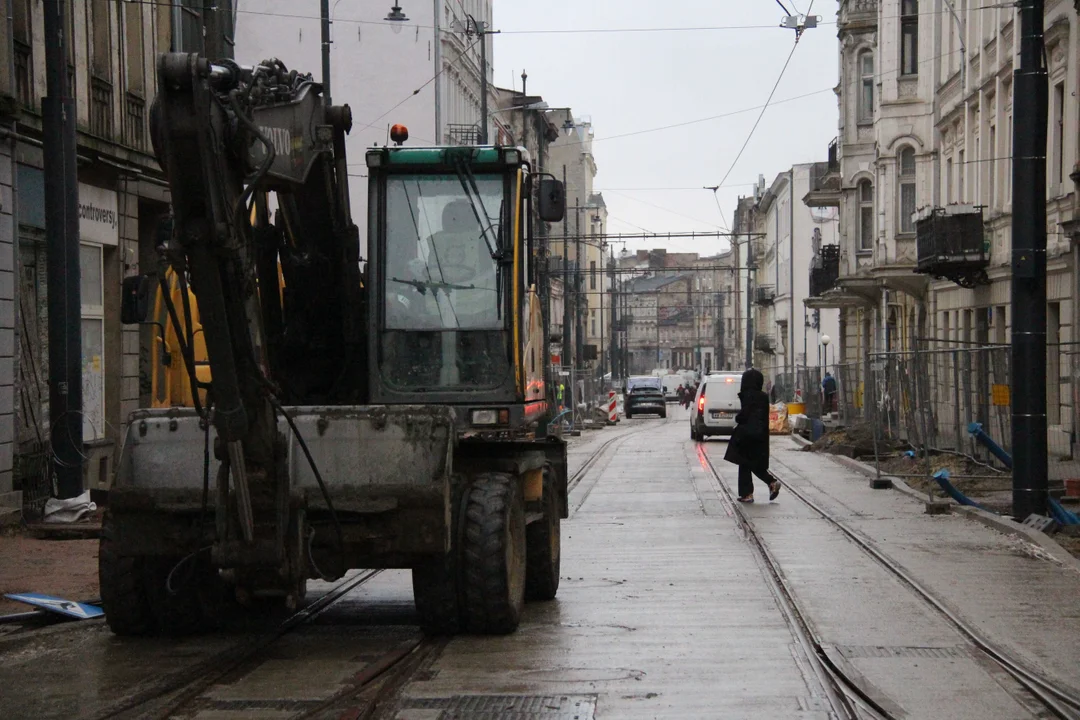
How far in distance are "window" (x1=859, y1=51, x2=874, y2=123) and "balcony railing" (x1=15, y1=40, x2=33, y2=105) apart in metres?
35.8

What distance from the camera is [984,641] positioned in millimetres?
9516

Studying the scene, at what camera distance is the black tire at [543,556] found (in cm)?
1131

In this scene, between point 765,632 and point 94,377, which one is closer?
point 765,632

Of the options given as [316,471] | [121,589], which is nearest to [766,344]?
[121,589]

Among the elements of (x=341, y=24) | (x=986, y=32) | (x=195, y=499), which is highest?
(x=341, y=24)

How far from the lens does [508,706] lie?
7.69 metres

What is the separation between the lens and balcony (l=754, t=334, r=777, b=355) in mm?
96713

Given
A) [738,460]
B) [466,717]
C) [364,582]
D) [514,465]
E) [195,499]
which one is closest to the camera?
[466,717]

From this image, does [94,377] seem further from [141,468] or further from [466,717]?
[466,717]

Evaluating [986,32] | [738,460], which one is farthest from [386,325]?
[986,32]

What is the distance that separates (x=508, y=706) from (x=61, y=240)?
974 centimetres

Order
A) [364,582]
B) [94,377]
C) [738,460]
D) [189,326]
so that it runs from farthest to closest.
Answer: [94,377] → [738,460] → [364,582] → [189,326]

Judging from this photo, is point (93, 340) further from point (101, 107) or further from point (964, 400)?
point (964, 400)

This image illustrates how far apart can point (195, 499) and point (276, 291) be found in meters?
1.89
